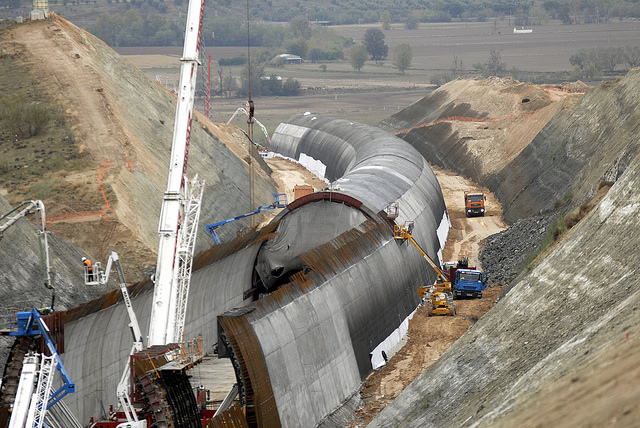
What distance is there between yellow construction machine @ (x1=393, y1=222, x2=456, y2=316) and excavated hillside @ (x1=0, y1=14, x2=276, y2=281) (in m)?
14.2

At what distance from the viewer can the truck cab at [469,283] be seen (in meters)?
41.7

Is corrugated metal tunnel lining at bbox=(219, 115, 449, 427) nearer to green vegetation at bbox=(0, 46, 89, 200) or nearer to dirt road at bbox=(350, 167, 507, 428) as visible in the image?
dirt road at bbox=(350, 167, 507, 428)

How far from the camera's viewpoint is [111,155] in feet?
171

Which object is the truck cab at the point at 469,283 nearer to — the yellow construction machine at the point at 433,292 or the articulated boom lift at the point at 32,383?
the yellow construction machine at the point at 433,292

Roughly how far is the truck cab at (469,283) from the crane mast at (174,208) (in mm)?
17559

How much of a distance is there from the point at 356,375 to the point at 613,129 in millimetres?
31837

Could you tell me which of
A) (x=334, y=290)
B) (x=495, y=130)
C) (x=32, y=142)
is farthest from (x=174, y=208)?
(x=495, y=130)

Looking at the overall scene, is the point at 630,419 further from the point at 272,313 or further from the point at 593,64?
the point at 593,64

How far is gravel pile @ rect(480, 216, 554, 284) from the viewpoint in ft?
146

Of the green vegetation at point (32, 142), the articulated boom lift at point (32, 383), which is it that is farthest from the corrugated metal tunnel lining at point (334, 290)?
the green vegetation at point (32, 142)

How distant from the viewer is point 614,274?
2594cm

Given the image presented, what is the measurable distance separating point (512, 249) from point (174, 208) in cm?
2469

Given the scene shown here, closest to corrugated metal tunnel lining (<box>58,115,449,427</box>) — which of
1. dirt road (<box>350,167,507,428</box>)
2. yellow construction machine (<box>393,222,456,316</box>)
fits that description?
yellow construction machine (<box>393,222,456,316</box>)

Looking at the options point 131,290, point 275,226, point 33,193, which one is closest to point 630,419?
point 131,290
